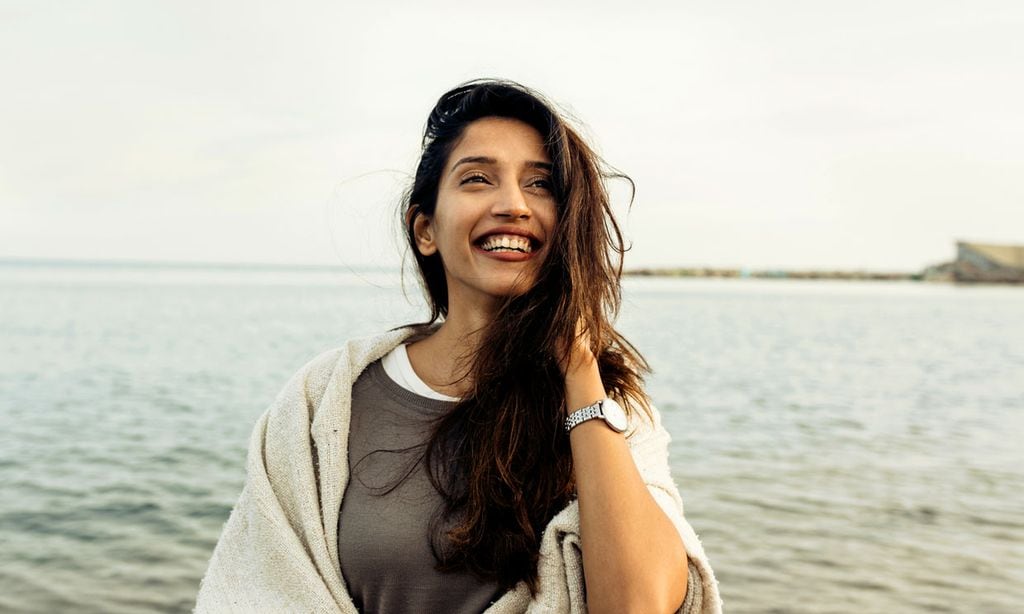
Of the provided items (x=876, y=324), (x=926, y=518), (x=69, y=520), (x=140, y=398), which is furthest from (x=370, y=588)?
(x=876, y=324)

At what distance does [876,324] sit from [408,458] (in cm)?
2945

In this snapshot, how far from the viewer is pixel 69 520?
656 centimetres

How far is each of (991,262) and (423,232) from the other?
77.2 metres

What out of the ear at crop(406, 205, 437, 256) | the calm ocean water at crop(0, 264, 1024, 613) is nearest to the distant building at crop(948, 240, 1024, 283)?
the calm ocean water at crop(0, 264, 1024, 613)

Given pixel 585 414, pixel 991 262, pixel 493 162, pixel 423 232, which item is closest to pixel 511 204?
pixel 493 162

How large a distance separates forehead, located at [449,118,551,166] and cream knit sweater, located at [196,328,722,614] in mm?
602

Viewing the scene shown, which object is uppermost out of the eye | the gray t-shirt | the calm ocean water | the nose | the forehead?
the forehead

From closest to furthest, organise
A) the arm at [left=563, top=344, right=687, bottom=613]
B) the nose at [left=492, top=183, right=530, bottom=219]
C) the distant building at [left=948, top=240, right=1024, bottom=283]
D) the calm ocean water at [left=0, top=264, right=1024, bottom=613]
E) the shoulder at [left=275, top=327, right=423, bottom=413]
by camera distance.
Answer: the arm at [left=563, top=344, right=687, bottom=613] → the nose at [left=492, top=183, right=530, bottom=219] → the shoulder at [left=275, top=327, right=423, bottom=413] → the calm ocean water at [left=0, top=264, right=1024, bottom=613] → the distant building at [left=948, top=240, right=1024, bottom=283]

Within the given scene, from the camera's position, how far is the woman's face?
214 cm

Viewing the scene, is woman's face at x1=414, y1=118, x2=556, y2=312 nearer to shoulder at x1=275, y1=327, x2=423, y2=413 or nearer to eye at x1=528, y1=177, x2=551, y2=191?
eye at x1=528, y1=177, x2=551, y2=191

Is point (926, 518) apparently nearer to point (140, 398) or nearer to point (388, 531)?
point (388, 531)

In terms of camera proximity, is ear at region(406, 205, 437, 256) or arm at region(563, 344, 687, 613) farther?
ear at region(406, 205, 437, 256)

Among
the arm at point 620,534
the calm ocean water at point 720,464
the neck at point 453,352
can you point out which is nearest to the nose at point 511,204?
the neck at point 453,352

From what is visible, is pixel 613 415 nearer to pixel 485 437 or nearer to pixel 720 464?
pixel 485 437
